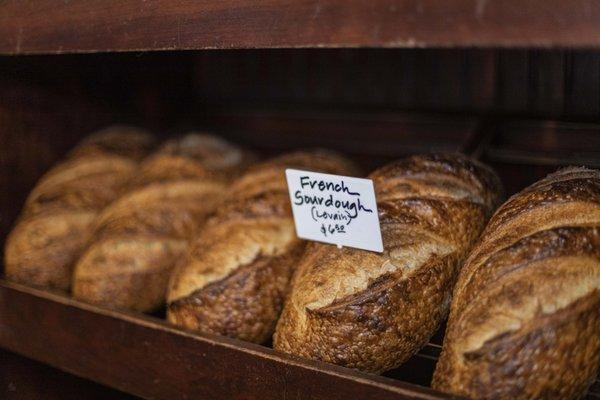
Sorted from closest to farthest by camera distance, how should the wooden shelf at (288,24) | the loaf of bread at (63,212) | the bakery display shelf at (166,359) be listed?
1. the wooden shelf at (288,24)
2. the bakery display shelf at (166,359)
3. the loaf of bread at (63,212)

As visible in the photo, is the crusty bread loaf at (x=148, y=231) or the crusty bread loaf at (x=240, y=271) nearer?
the crusty bread loaf at (x=240, y=271)

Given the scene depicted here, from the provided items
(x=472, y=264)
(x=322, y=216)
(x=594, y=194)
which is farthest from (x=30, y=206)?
(x=594, y=194)

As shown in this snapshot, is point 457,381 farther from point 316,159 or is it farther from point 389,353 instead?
point 316,159

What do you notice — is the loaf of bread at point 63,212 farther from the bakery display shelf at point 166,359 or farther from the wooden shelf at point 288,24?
the wooden shelf at point 288,24

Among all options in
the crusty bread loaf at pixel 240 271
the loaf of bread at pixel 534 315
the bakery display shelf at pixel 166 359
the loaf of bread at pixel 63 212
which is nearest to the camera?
the loaf of bread at pixel 534 315

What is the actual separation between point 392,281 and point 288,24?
1.49 ft

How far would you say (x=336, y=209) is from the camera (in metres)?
1.15

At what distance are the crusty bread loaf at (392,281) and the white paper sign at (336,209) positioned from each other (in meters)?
0.03

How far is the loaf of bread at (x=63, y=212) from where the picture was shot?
5.27 feet

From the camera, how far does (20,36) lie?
1336 millimetres

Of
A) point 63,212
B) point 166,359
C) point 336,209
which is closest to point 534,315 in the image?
point 336,209

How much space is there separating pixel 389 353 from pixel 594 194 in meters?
0.42

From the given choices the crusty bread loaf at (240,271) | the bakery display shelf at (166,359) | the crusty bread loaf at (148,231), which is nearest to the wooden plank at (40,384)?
the bakery display shelf at (166,359)

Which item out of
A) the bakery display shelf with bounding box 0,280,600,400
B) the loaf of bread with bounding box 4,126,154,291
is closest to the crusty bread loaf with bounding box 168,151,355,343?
the bakery display shelf with bounding box 0,280,600,400
